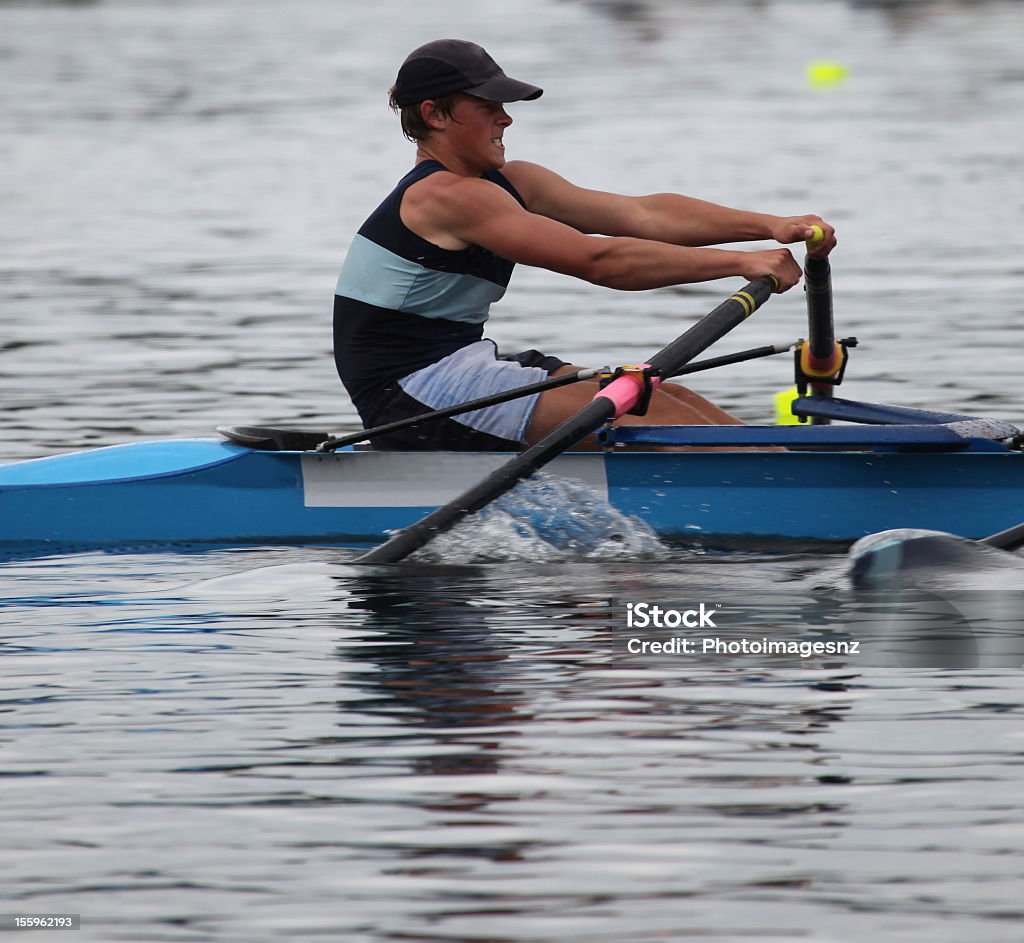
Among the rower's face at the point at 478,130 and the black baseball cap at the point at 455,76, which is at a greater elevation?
the black baseball cap at the point at 455,76

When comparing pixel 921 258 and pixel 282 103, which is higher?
pixel 282 103

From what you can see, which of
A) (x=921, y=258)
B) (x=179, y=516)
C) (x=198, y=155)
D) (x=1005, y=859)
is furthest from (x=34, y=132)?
(x=1005, y=859)

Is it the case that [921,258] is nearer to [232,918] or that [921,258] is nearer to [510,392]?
[510,392]

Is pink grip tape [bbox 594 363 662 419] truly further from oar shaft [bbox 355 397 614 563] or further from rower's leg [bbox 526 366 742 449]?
rower's leg [bbox 526 366 742 449]

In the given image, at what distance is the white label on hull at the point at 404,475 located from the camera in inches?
292

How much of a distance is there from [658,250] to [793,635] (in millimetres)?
1544

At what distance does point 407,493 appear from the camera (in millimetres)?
7559

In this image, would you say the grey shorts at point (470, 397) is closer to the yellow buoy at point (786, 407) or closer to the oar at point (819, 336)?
the oar at point (819, 336)

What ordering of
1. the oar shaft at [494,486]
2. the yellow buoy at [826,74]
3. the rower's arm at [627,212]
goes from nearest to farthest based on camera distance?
the oar shaft at [494,486] < the rower's arm at [627,212] < the yellow buoy at [826,74]

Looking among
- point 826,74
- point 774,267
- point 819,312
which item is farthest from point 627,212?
point 826,74

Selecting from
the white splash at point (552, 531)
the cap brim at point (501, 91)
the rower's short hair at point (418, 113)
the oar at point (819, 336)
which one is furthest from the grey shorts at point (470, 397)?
the oar at point (819, 336)

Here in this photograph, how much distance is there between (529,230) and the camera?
7.05 metres

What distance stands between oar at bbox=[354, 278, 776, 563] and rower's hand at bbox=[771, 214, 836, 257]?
0.24m

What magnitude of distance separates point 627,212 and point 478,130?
2.52ft
